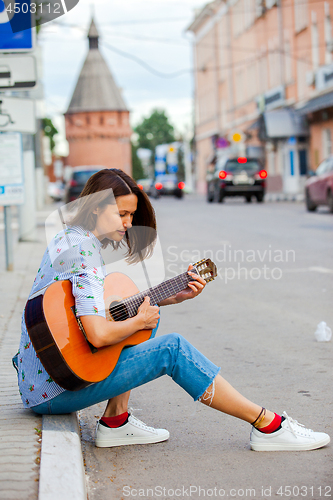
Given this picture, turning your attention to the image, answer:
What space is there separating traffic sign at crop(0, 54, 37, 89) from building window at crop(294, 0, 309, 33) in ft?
94.0

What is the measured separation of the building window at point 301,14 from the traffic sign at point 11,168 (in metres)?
27.3

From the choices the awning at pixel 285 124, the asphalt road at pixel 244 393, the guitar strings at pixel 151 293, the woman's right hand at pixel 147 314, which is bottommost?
the asphalt road at pixel 244 393

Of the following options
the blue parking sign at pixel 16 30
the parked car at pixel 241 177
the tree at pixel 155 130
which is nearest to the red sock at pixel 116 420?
the blue parking sign at pixel 16 30

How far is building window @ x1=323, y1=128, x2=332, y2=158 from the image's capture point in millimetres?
32375

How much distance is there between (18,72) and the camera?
25.9 feet

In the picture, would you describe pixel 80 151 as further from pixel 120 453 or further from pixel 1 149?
pixel 120 453

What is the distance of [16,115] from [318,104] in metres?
23.3

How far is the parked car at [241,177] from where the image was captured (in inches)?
1091

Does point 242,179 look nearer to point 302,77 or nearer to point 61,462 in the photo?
point 302,77

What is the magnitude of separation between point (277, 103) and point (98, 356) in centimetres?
3699

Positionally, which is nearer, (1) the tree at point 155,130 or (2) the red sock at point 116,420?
(2) the red sock at point 116,420

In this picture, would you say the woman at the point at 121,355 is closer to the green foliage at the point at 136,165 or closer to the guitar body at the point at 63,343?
the guitar body at the point at 63,343

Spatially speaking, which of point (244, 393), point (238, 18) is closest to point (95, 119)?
point (238, 18)

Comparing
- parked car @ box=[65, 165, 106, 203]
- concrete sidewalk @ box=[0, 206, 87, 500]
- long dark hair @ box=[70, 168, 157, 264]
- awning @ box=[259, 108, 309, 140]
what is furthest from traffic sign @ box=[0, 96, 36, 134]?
awning @ box=[259, 108, 309, 140]
